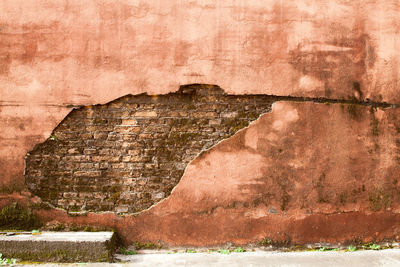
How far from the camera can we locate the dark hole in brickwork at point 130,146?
132 inches

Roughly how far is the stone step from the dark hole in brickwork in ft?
1.28

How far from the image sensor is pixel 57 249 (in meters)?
3.09

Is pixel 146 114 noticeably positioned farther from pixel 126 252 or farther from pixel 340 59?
pixel 340 59

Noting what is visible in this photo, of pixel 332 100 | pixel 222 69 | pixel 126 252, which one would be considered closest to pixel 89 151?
pixel 126 252

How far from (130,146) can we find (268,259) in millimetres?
1883

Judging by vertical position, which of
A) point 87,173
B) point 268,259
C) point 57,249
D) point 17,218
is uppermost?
point 87,173

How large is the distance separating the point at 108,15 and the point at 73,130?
130 cm

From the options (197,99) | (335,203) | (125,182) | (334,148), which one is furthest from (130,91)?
(335,203)

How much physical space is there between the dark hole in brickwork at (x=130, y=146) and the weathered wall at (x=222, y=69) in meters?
0.11

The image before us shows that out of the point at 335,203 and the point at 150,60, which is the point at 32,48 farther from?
the point at 335,203

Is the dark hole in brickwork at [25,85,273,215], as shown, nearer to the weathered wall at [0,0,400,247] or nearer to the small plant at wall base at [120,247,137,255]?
the weathered wall at [0,0,400,247]

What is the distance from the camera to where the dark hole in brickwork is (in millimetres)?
3361

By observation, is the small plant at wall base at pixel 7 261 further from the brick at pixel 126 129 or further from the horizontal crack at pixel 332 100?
the horizontal crack at pixel 332 100

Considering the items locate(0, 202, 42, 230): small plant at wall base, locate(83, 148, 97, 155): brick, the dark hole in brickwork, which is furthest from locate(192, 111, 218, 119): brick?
locate(0, 202, 42, 230): small plant at wall base
